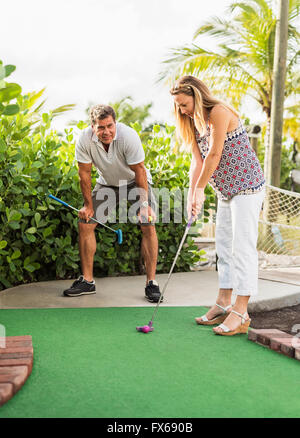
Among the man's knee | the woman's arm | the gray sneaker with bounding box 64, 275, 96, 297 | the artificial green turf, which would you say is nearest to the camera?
the artificial green turf

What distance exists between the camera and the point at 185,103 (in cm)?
300

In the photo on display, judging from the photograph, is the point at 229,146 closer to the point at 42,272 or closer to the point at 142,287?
the point at 142,287

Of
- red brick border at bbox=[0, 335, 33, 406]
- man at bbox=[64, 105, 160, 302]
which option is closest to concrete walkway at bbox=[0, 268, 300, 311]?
man at bbox=[64, 105, 160, 302]

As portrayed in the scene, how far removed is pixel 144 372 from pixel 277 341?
80 centimetres

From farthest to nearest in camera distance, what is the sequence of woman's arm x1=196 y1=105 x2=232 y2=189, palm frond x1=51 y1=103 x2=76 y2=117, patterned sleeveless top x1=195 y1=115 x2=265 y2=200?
1. palm frond x1=51 y1=103 x2=76 y2=117
2. patterned sleeveless top x1=195 y1=115 x2=265 y2=200
3. woman's arm x1=196 y1=105 x2=232 y2=189

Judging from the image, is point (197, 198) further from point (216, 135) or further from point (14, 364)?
Answer: point (14, 364)

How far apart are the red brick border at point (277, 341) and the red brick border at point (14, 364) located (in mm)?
1249

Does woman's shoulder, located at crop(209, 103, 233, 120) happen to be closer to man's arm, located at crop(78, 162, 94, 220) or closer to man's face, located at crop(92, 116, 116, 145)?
man's face, located at crop(92, 116, 116, 145)

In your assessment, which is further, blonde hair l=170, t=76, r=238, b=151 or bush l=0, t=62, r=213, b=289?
bush l=0, t=62, r=213, b=289

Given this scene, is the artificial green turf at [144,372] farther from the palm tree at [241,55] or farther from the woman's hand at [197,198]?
the palm tree at [241,55]

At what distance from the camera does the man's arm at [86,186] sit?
3.97 meters

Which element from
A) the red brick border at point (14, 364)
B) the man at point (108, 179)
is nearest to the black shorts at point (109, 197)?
the man at point (108, 179)

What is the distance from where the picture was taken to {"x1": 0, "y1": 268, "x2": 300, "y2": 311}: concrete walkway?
372 cm
